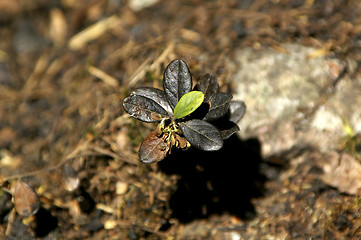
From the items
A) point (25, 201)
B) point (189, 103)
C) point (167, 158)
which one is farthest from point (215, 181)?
point (25, 201)

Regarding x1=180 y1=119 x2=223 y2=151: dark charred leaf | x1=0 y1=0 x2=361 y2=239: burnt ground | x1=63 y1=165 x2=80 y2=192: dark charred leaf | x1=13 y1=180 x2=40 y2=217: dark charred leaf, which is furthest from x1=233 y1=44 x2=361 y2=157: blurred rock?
x1=13 y1=180 x2=40 y2=217: dark charred leaf

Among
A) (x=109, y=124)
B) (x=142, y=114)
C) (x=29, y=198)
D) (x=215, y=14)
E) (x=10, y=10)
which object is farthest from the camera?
(x=10, y=10)

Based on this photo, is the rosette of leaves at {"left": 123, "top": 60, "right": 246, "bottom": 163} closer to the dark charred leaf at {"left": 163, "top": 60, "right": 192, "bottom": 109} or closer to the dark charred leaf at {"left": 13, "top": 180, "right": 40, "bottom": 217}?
the dark charred leaf at {"left": 163, "top": 60, "right": 192, "bottom": 109}

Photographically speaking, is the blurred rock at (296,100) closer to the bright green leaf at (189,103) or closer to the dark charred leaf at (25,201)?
the bright green leaf at (189,103)

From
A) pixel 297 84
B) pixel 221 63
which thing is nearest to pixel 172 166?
pixel 221 63

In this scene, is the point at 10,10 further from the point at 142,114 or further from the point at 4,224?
the point at 142,114

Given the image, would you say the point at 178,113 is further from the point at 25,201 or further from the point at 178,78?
the point at 25,201

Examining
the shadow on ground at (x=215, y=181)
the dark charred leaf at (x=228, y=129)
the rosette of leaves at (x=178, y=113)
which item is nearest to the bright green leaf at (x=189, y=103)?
the rosette of leaves at (x=178, y=113)
